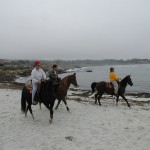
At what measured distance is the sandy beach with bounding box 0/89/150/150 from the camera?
30.2ft

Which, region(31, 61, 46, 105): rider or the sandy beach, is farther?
region(31, 61, 46, 105): rider

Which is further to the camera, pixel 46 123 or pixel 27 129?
pixel 46 123

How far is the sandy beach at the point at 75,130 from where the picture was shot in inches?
363

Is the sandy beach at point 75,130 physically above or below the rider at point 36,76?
below

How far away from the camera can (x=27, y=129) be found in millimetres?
10977

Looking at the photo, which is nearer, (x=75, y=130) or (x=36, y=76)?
(x=75, y=130)

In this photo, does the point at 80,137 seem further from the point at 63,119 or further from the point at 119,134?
the point at 63,119

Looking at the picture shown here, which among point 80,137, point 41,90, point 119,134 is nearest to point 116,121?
point 119,134

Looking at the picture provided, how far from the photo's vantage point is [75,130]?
35.5ft

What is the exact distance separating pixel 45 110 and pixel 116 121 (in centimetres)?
411

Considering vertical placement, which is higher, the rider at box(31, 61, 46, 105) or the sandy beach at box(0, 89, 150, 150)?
the rider at box(31, 61, 46, 105)

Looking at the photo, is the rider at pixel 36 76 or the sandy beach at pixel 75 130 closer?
the sandy beach at pixel 75 130

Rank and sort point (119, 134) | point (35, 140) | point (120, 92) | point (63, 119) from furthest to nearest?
point (120, 92) → point (63, 119) → point (119, 134) → point (35, 140)

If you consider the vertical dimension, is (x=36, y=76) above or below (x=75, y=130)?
above
